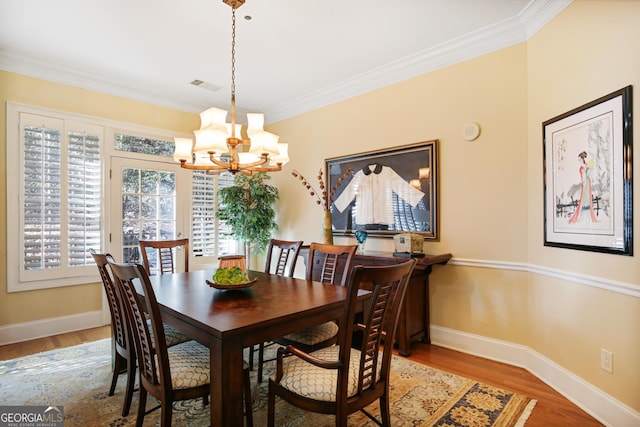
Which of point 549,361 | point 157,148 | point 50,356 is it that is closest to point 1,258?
point 50,356

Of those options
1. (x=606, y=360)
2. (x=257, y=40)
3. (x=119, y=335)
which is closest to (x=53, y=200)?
(x=119, y=335)

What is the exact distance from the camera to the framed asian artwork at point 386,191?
335cm

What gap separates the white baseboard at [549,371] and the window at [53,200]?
3.95 metres

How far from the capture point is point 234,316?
5.23 feet

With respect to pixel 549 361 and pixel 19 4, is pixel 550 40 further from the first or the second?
pixel 19 4

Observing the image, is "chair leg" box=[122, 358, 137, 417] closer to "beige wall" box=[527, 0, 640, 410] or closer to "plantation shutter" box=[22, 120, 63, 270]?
"plantation shutter" box=[22, 120, 63, 270]

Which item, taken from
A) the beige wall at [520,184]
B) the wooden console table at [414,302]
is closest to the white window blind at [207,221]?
the beige wall at [520,184]

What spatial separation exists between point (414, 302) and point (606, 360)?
1.38 meters

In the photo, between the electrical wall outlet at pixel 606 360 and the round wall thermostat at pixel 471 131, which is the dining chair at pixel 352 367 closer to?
the electrical wall outlet at pixel 606 360

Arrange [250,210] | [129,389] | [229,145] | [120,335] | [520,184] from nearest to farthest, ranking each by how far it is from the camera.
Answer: [129,389]
[120,335]
[229,145]
[520,184]
[250,210]

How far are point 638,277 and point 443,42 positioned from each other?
2405mm

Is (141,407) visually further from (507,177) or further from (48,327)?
(507,177)

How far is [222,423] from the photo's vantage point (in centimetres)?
140

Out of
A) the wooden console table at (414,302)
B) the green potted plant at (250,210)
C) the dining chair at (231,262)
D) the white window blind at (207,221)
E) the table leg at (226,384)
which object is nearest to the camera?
the table leg at (226,384)
